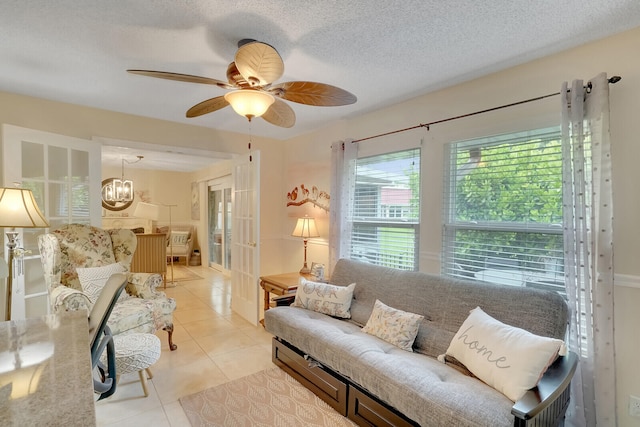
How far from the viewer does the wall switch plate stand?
1.72 metres

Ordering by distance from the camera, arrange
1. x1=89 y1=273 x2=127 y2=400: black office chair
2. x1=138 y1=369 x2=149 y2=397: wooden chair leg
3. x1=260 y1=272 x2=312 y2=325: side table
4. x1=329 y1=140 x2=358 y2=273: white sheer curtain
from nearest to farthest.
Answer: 1. x1=89 y1=273 x2=127 y2=400: black office chair
2. x1=138 y1=369 x2=149 y2=397: wooden chair leg
3. x1=260 y1=272 x2=312 y2=325: side table
4. x1=329 y1=140 x2=358 y2=273: white sheer curtain

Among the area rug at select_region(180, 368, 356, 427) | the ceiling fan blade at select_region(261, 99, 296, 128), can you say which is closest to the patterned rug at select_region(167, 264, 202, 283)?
the area rug at select_region(180, 368, 356, 427)

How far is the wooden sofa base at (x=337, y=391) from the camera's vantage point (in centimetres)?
175

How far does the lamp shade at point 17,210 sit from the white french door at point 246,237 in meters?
1.85

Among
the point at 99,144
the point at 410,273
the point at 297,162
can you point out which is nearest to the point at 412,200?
the point at 410,273

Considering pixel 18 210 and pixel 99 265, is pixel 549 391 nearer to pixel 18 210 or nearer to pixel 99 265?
pixel 18 210

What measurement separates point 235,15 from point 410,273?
83.5 inches

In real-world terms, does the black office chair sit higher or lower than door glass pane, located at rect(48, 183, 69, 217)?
lower

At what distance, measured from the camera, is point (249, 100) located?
1875 mm

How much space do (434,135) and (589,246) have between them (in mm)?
1356

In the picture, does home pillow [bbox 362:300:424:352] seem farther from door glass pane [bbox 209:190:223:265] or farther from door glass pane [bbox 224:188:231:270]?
door glass pane [bbox 209:190:223:265]

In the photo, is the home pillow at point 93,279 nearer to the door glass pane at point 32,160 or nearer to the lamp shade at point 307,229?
the door glass pane at point 32,160

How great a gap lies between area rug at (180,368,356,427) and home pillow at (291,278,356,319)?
59cm

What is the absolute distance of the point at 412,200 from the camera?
9.51 ft
